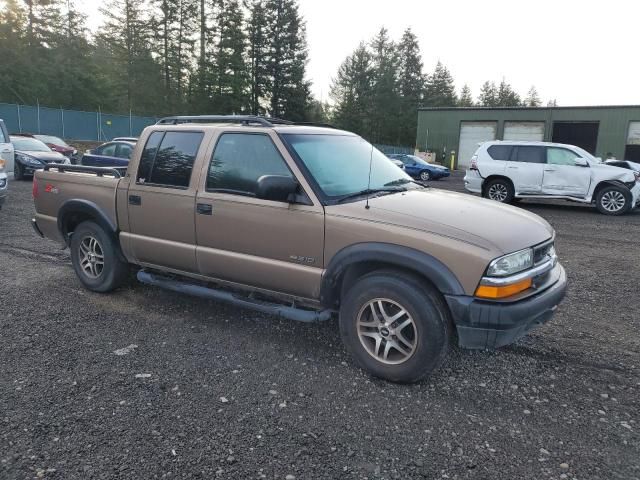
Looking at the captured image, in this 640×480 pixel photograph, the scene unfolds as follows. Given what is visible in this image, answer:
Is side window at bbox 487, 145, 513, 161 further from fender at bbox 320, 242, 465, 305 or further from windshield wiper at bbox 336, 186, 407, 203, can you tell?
fender at bbox 320, 242, 465, 305

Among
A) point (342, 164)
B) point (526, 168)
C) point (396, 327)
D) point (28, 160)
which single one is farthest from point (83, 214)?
point (28, 160)

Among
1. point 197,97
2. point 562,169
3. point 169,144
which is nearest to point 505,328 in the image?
point 169,144

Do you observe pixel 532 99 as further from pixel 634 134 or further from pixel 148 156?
pixel 148 156

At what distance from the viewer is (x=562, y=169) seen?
45.4 feet

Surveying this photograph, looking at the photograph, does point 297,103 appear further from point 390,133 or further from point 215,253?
point 215,253

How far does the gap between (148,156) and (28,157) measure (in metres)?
14.3

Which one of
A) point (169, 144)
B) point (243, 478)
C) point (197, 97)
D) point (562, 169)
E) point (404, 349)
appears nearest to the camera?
point (243, 478)

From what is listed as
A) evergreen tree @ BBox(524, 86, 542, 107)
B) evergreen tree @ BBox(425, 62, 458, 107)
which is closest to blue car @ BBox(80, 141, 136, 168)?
evergreen tree @ BBox(425, 62, 458, 107)

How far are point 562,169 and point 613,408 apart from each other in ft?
39.4

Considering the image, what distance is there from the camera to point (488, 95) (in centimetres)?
9894

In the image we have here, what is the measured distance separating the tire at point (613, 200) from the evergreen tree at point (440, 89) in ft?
197

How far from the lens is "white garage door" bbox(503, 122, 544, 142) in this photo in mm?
35656

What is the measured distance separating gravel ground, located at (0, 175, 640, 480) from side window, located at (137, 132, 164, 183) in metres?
1.37

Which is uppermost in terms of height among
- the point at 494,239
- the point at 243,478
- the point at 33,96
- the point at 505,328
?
the point at 33,96
